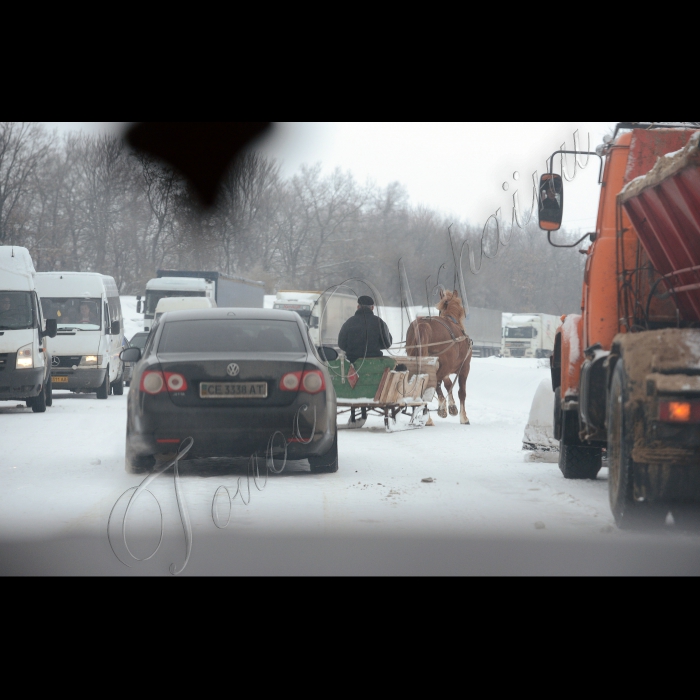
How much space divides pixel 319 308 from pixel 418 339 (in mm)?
30473

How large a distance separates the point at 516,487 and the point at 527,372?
24.7 metres

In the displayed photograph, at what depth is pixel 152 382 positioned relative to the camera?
9.57m

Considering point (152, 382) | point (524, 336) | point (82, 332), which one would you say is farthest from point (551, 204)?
point (524, 336)

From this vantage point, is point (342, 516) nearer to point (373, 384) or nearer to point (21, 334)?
point (373, 384)

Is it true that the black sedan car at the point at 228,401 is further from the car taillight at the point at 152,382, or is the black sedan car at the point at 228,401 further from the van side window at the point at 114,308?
the van side window at the point at 114,308

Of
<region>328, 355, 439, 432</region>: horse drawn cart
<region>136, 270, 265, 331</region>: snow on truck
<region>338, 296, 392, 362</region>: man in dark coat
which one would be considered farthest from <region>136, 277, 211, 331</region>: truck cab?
<region>328, 355, 439, 432</region>: horse drawn cart

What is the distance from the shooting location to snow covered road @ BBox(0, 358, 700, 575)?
6711 mm

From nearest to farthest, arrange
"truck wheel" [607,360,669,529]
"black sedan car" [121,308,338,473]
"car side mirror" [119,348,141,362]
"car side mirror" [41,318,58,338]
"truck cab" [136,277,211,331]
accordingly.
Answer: "truck wheel" [607,360,669,529], "black sedan car" [121,308,338,473], "car side mirror" [119,348,141,362], "car side mirror" [41,318,58,338], "truck cab" [136,277,211,331]

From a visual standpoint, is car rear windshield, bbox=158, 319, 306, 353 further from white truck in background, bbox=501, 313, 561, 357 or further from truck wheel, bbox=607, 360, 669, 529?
white truck in background, bbox=501, 313, 561, 357

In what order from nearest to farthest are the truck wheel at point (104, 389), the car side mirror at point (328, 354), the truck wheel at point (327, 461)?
the truck wheel at point (327, 461)
the car side mirror at point (328, 354)
the truck wheel at point (104, 389)

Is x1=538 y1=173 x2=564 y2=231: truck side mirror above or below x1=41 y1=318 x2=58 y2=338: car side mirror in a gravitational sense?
above

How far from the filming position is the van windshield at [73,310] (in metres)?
26.3

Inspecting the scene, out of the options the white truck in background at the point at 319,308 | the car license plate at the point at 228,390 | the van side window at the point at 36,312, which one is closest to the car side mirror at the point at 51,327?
the van side window at the point at 36,312

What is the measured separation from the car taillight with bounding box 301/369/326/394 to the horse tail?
8953 mm
